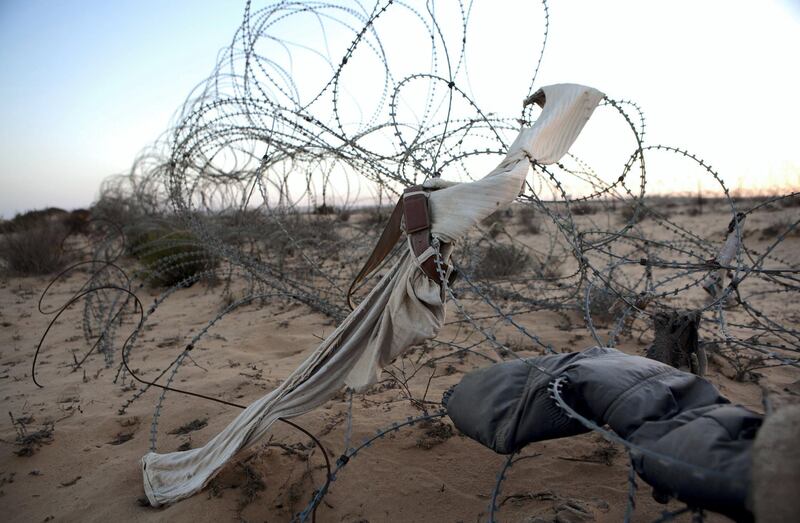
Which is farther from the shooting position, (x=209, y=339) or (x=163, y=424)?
(x=209, y=339)

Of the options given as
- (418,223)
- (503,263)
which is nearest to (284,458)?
(418,223)

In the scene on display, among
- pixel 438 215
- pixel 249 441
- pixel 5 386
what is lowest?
pixel 5 386

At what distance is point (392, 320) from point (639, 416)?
2.75 feet

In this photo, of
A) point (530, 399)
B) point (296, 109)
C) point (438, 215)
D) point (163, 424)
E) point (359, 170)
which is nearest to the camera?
point (530, 399)

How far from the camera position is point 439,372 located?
3318 mm

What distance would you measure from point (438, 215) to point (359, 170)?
1488mm

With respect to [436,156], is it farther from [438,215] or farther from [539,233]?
[539,233]

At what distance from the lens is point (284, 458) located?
2293mm

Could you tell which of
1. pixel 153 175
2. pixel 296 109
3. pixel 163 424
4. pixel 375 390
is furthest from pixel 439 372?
pixel 153 175

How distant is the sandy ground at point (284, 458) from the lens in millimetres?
1952

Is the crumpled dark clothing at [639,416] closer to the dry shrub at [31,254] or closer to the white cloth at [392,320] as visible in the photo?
the white cloth at [392,320]

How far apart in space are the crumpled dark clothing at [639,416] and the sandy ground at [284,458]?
1.90 feet

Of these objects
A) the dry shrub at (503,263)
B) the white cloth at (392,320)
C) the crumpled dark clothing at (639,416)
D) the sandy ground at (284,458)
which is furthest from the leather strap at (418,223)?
the dry shrub at (503,263)

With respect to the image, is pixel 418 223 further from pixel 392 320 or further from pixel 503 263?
pixel 503 263
